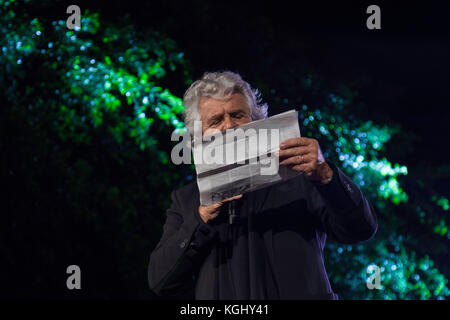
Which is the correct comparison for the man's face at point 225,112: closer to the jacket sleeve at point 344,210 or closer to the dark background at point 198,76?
the jacket sleeve at point 344,210

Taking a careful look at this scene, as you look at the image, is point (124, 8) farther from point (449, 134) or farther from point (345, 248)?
point (449, 134)

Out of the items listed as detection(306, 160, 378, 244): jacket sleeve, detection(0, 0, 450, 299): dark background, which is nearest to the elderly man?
detection(306, 160, 378, 244): jacket sleeve

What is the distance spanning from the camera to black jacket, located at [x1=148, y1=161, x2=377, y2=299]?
1357 millimetres

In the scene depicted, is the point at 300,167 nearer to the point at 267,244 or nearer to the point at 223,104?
the point at 267,244

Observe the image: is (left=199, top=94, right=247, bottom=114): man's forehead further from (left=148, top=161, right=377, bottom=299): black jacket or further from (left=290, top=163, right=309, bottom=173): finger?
(left=290, top=163, right=309, bottom=173): finger

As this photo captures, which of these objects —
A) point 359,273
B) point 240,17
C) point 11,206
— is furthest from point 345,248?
point 11,206

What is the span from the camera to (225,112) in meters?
1.65

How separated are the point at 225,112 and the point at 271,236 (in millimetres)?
489

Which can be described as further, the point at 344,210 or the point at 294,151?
the point at 344,210

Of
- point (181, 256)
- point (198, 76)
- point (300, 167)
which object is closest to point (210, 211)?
point (181, 256)

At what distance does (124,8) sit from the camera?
3814 mm

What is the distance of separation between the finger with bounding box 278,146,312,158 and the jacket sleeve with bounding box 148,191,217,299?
0.36 metres

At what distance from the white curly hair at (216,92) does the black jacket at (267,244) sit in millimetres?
389

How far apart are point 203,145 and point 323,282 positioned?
57cm
